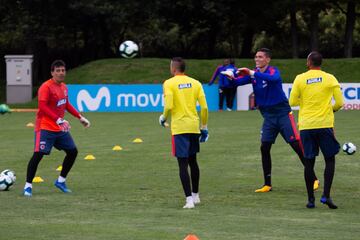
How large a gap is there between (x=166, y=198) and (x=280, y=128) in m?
1.96

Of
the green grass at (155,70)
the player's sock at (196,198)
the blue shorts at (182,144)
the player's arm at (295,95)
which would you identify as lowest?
the green grass at (155,70)

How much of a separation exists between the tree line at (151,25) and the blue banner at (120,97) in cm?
1126

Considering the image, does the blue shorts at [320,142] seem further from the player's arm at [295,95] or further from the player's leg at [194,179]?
the player's leg at [194,179]

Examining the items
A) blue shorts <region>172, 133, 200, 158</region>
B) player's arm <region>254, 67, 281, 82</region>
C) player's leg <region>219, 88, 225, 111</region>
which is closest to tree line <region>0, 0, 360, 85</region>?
player's leg <region>219, 88, 225, 111</region>

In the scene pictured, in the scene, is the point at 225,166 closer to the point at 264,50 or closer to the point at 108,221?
the point at 264,50

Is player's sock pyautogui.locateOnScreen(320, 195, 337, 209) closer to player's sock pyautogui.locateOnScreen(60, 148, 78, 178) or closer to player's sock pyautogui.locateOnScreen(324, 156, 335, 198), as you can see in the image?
player's sock pyautogui.locateOnScreen(324, 156, 335, 198)

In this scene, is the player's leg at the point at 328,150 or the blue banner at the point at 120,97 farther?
the blue banner at the point at 120,97

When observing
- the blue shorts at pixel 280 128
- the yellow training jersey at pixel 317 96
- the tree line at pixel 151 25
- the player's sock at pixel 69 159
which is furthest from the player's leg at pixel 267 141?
the tree line at pixel 151 25

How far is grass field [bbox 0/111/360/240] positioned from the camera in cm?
925

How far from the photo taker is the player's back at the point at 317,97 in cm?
1104

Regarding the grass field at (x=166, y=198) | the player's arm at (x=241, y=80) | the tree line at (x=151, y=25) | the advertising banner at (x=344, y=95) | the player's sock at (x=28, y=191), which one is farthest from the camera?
the tree line at (x=151, y=25)

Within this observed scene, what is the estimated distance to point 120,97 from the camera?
1391 inches

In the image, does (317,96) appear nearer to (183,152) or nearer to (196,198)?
(183,152)

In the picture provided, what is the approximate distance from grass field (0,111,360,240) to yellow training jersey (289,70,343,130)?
1.07 metres
